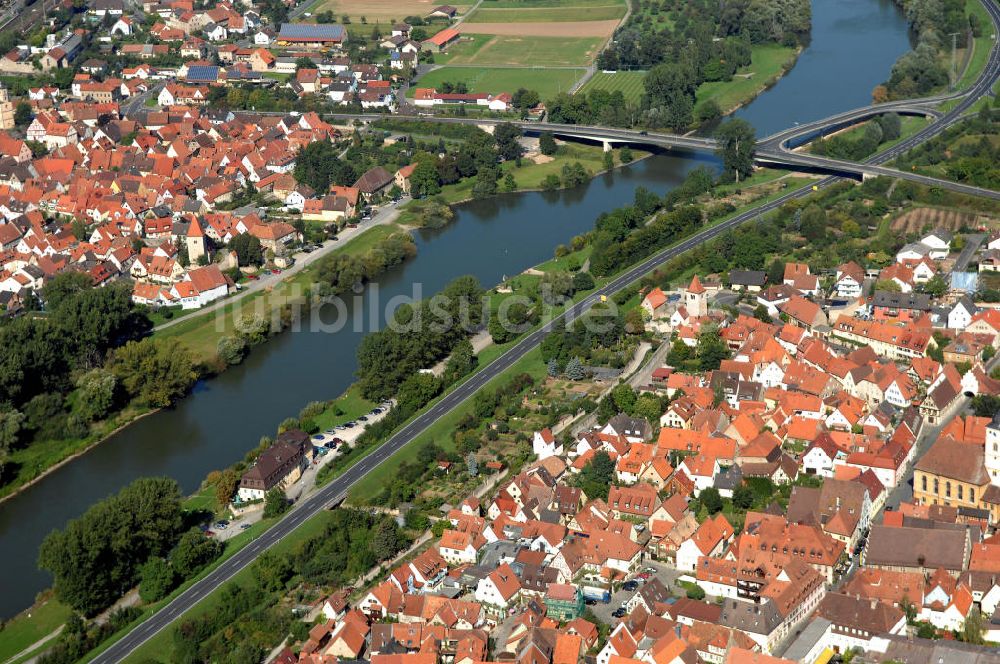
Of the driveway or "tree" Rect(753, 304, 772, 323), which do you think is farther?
the driveway

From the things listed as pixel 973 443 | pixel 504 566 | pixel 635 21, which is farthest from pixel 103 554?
pixel 635 21

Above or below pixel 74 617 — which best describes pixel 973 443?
above

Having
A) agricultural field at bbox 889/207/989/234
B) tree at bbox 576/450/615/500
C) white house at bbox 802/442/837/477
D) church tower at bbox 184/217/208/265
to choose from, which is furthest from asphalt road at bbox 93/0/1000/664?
church tower at bbox 184/217/208/265

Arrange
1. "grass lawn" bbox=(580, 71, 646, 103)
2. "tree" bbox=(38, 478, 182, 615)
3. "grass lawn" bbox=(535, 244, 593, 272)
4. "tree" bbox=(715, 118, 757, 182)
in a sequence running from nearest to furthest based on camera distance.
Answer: "tree" bbox=(38, 478, 182, 615) → "grass lawn" bbox=(535, 244, 593, 272) → "tree" bbox=(715, 118, 757, 182) → "grass lawn" bbox=(580, 71, 646, 103)

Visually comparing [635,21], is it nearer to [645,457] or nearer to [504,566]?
[645,457]

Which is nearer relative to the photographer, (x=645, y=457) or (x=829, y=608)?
(x=829, y=608)

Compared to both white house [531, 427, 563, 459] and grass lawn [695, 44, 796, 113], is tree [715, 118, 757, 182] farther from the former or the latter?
white house [531, 427, 563, 459]
